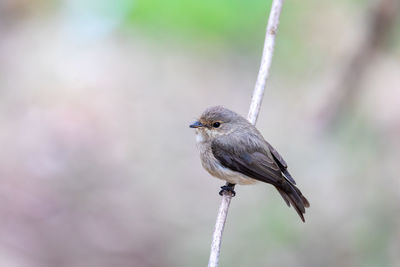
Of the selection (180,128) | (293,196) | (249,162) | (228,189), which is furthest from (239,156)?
(180,128)

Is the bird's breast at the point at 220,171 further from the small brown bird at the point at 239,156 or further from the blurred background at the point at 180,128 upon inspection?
the blurred background at the point at 180,128

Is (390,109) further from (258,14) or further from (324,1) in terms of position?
(258,14)

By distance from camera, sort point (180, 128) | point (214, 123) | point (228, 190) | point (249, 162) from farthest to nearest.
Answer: point (180, 128) < point (214, 123) < point (249, 162) < point (228, 190)

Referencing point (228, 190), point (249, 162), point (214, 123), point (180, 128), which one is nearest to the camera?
point (228, 190)

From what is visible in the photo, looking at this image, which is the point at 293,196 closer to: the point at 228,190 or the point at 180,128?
the point at 228,190

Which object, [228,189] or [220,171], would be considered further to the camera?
[220,171]

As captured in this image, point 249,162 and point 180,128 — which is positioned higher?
point 180,128

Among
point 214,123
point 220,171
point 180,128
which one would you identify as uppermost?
point 180,128
